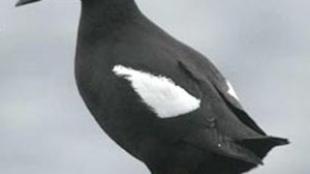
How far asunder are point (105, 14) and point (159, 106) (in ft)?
1.43

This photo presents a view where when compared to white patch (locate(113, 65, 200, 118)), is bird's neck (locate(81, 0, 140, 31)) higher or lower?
higher

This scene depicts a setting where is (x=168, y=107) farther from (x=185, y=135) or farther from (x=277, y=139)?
(x=277, y=139)

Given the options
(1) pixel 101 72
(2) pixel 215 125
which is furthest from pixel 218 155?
(1) pixel 101 72

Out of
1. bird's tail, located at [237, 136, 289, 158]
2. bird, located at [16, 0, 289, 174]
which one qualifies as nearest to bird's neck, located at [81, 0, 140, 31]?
bird, located at [16, 0, 289, 174]

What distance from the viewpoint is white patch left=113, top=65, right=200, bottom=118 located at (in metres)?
5.24

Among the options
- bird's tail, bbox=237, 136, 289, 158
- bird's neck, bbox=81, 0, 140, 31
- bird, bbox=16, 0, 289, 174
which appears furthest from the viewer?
bird's neck, bbox=81, 0, 140, 31

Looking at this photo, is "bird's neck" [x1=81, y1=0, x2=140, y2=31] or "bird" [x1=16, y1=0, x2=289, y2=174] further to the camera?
"bird's neck" [x1=81, y1=0, x2=140, y2=31]

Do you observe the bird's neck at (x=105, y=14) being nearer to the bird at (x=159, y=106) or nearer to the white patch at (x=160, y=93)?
the bird at (x=159, y=106)

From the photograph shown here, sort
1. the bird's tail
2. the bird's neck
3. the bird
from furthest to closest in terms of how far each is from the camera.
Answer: the bird's neck → the bird → the bird's tail

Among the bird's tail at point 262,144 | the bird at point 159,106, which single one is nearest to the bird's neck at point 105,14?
the bird at point 159,106

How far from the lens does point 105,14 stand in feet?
17.7

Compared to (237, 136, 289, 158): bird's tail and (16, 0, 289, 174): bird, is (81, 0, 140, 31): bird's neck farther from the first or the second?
(237, 136, 289, 158): bird's tail

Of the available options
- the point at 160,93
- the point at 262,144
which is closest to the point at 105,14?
the point at 160,93

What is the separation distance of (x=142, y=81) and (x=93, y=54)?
0.78 feet
